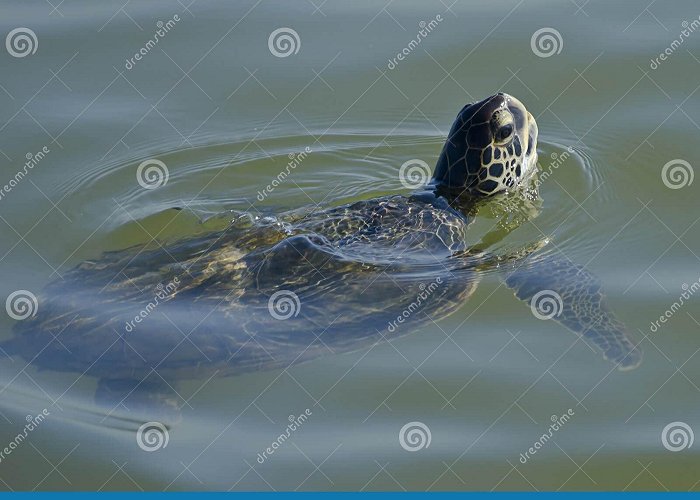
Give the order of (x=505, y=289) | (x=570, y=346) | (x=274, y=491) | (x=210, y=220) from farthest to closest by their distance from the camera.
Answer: (x=210, y=220) → (x=505, y=289) → (x=570, y=346) → (x=274, y=491)

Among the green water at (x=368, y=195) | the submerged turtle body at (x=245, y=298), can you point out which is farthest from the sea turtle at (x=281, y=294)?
the green water at (x=368, y=195)

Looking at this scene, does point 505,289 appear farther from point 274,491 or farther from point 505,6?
point 505,6

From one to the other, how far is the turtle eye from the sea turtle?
0.01 metres

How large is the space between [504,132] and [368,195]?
1448 mm

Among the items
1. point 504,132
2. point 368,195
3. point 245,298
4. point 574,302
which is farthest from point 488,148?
point 245,298

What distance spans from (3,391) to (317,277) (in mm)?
2579

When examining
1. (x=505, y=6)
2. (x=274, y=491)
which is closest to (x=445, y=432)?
(x=274, y=491)

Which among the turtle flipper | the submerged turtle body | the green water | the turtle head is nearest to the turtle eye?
the turtle head

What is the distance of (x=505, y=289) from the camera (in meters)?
8.54

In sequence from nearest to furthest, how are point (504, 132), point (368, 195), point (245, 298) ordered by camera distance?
point (245, 298) → point (504, 132) → point (368, 195)

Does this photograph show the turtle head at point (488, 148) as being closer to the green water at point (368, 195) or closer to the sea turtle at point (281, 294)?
the sea turtle at point (281, 294)

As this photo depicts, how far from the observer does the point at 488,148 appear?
949 cm

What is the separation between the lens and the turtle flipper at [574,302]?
25.3 feet

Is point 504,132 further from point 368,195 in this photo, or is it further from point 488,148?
point 368,195
